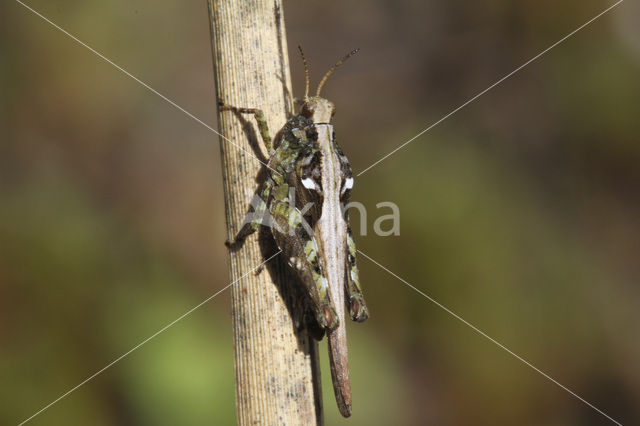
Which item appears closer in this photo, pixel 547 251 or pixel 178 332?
pixel 178 332

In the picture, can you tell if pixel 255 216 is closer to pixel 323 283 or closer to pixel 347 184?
pixel 323 283

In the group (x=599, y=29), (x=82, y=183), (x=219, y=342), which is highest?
(x=599, y=29)

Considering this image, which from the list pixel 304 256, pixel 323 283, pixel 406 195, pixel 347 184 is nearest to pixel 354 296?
pixel 323 283

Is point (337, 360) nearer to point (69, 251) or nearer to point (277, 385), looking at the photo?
point (277, 385)

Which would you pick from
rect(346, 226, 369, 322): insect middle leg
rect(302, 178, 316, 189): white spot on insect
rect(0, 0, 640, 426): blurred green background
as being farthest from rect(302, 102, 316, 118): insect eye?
rect(0, 0, 640, 426): blurred green background

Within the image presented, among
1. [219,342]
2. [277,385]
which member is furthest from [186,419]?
[277,385]

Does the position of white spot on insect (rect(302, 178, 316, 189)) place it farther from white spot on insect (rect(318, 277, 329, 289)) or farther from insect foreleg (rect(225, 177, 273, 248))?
white spot on insect (rect(318, 277, 329, 289))

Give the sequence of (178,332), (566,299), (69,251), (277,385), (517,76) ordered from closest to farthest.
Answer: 1. (277,385)
2. (178,332)
3. (69,251)
4. (566,299)
5. (517,76)
